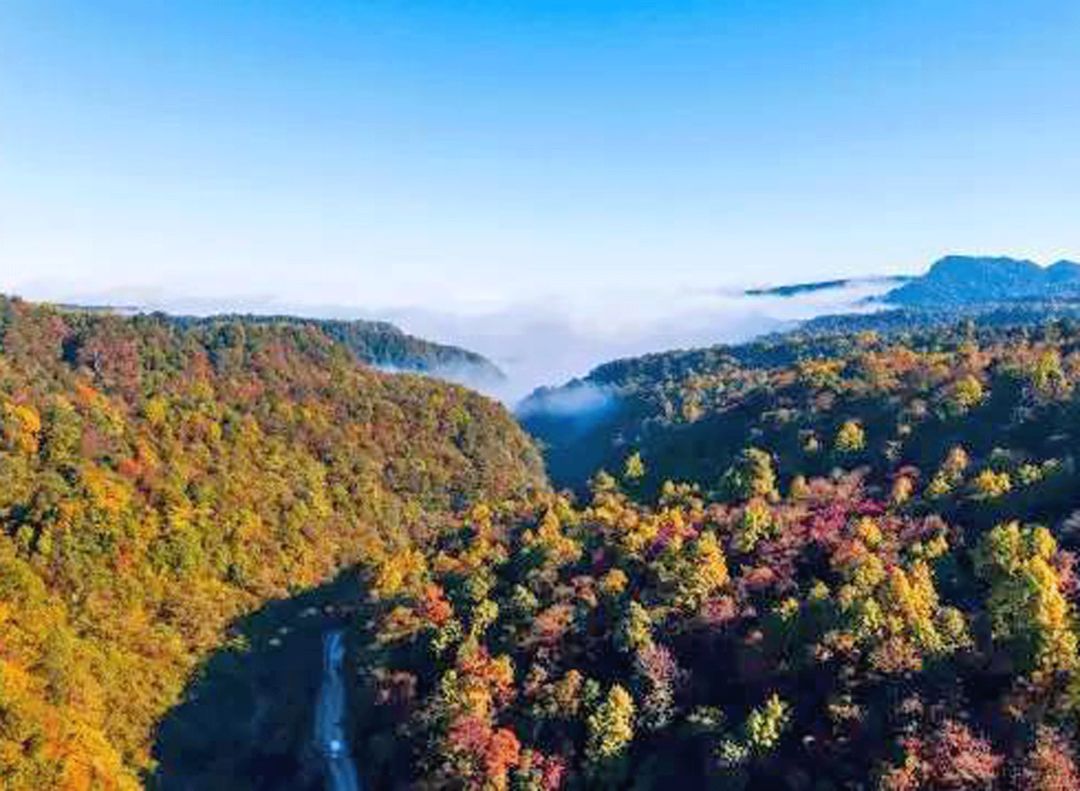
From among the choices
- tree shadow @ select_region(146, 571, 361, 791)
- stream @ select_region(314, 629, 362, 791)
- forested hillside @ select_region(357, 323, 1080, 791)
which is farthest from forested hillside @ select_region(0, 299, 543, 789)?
forested hillside @ select_region(357, 323, 1080, 791)

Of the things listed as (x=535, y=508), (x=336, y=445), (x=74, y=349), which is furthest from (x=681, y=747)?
(x=74, y=349)

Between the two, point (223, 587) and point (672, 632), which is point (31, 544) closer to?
point (223, 587)

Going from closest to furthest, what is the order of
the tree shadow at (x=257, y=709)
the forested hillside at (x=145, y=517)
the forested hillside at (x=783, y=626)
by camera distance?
the forested hillside at (x=783, y=626), the forested hillside at (x=145, y=517), the tree shadow at (x=257, y=709)

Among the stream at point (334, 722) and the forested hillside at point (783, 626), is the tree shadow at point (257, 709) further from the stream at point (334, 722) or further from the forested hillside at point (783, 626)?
the forested hillside at point (783, 626)

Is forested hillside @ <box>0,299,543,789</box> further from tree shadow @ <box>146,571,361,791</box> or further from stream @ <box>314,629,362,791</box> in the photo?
stream @ <box>314,629,362,791</box>

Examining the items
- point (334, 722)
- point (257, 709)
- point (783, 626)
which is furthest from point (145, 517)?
point (783, 626)

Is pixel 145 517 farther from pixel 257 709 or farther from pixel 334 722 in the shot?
pixel 334 722

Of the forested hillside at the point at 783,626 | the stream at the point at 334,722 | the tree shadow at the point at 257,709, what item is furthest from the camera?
the tree shadow at the point at 257,709

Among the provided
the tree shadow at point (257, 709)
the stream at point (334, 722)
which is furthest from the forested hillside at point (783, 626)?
the tree shadow at point (257, 709)
